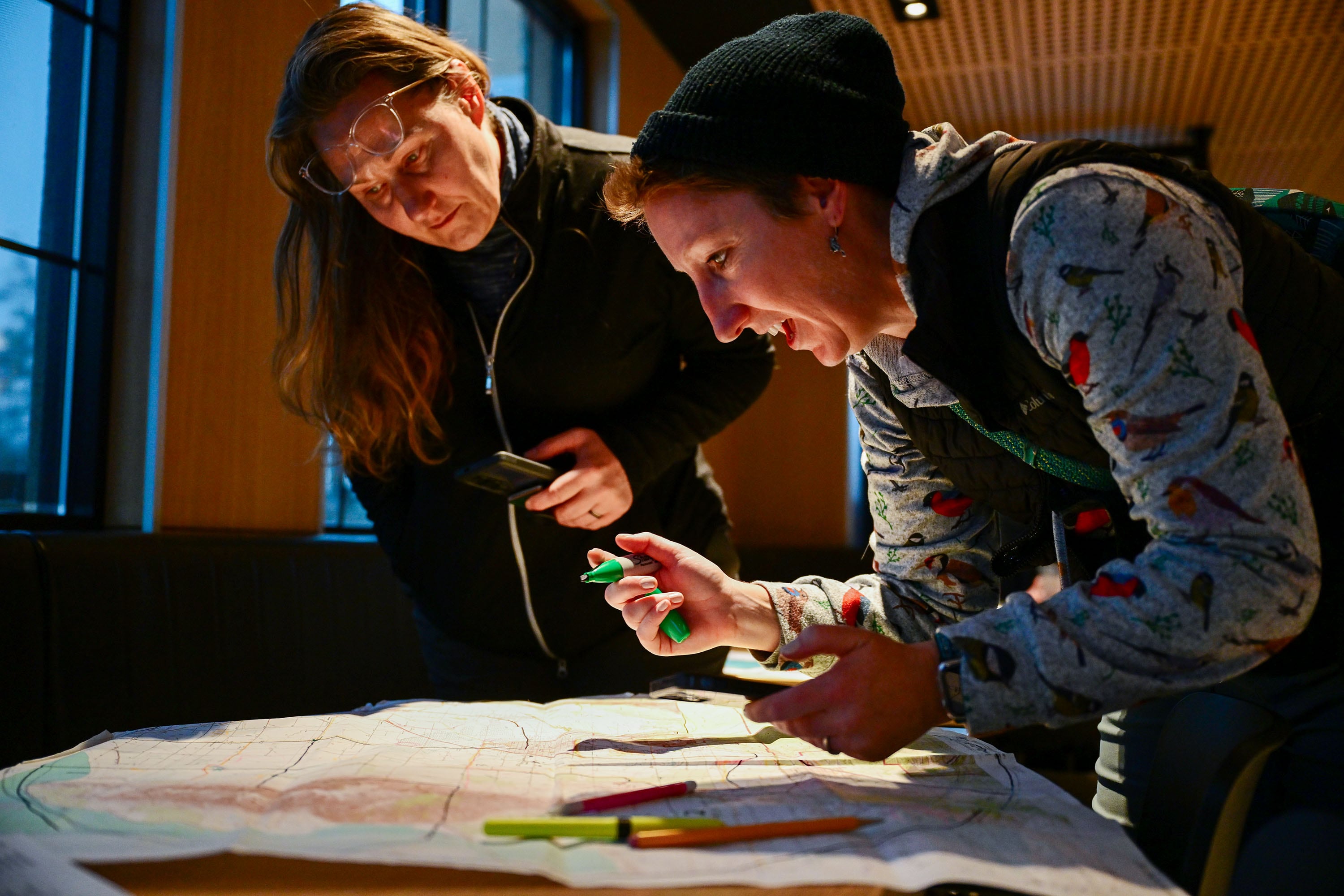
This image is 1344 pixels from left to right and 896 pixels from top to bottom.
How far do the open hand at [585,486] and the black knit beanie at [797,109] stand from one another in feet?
2.12

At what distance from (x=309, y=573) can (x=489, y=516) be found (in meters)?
0.83

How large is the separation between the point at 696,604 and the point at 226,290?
161 centimetres

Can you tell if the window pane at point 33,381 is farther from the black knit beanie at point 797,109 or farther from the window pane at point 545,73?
the window pane at point 545,73

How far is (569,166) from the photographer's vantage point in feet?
5.60

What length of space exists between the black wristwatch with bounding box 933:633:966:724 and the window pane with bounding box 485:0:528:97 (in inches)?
132

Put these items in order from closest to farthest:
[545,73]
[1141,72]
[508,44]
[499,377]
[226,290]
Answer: [499,377] < [226,290] < [508,44] < [545,73] < [1141,72]

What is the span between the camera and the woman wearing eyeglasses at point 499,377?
1634 millimetres

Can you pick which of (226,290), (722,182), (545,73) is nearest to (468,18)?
(545,73)

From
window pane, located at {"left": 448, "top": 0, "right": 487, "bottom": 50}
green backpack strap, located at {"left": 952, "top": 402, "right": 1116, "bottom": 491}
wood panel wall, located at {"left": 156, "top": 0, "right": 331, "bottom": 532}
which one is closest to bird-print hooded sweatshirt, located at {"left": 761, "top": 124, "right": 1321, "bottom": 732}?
green backpack strap, located at {"left": 952, "top": 402, "right": 1116, "bottom": 491}

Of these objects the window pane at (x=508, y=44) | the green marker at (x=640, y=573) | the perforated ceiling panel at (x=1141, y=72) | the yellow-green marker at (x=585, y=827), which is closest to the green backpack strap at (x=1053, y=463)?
the green marker at (x=640, y=573)

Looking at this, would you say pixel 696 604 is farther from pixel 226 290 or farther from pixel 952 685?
pixel 226 290

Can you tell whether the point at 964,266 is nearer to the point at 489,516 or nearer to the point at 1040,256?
the point at 1040,256

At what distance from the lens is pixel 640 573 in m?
1.25

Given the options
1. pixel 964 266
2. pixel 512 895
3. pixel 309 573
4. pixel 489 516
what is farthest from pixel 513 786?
pixel 309 573
